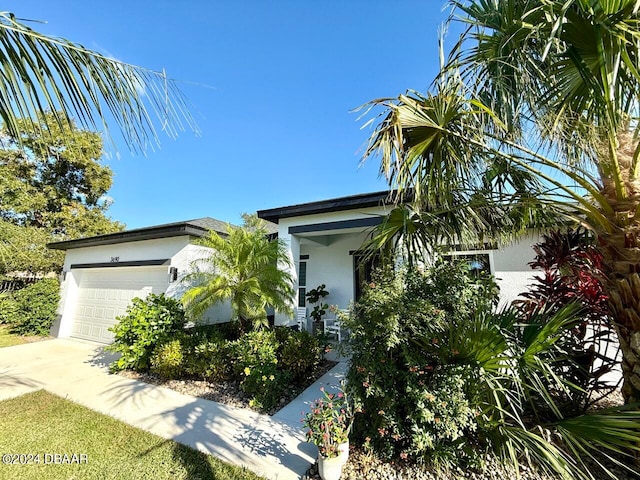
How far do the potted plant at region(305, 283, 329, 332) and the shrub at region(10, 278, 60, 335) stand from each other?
38.9 ft

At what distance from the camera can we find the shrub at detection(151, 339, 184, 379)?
6702mm

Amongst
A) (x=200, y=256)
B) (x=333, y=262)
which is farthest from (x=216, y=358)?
(x=333, y=262)

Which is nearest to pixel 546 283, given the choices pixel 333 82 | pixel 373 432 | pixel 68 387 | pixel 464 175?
pixel 464 175

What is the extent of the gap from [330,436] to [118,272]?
11508mm

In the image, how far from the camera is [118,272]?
36.7 ft

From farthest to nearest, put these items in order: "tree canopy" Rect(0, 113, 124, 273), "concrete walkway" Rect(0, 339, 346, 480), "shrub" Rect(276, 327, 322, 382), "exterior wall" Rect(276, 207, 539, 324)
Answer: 1. "tree canopy" Rect(0, 113, 124, 273)
2. "exterior wall" Rect(276, 207, 539, 324)
3. "shrub" Rect(276, 327, 322, 382)
4. "concrete walkway" Rect(0, 339, 346, 480)

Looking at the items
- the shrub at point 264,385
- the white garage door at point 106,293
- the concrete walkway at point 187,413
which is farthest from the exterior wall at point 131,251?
the shrub at point 264,385

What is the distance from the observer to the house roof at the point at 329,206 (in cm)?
777

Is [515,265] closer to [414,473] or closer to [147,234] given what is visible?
[414,473]

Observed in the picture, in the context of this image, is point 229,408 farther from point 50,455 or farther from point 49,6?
point 49,6

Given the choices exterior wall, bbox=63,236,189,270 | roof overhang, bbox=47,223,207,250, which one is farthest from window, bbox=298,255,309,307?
exterior wall, bbox=63,236,189,270

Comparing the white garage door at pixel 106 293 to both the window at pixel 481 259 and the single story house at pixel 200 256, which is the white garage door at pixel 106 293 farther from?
the window at pixel 481 259

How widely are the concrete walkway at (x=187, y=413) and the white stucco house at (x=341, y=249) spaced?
3.02 meters

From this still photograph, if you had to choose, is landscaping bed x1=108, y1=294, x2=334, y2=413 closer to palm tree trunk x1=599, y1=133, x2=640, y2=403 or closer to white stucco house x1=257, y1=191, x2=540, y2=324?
white stucco house x1=257, y1=191, x2=540, y2=324
